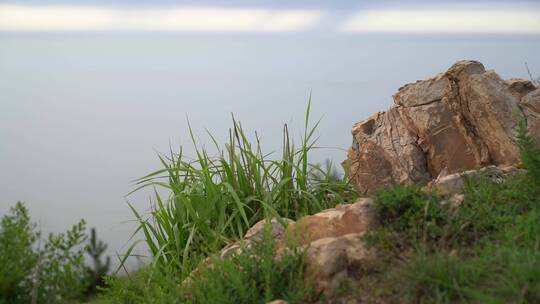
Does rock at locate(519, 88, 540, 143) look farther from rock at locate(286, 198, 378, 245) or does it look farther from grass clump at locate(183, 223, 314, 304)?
grass clump at locate(183, 223, 314, 304)

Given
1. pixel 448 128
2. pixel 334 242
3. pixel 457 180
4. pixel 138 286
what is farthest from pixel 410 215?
pixel 448 128

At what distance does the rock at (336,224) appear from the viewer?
4.65 m

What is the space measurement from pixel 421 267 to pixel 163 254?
3076 mm

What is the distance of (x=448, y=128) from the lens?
7.24m

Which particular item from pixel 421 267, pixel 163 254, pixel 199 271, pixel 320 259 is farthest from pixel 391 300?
pixel 163 254

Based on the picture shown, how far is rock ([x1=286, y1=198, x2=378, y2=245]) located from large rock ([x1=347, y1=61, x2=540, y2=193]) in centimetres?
213

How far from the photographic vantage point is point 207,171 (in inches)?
266

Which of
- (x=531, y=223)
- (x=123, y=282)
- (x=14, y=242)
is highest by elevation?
(x=14, y=242)

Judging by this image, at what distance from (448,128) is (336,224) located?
9.42ft

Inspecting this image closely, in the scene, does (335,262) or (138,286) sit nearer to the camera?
(335,262)

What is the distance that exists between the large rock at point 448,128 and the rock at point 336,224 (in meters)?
2.13

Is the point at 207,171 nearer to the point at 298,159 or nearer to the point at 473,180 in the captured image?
the point at 298,159

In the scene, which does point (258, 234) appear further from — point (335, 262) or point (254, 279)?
point (335, 262)

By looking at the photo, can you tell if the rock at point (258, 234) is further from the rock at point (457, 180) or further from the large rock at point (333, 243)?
the rock at point (457, 180)
